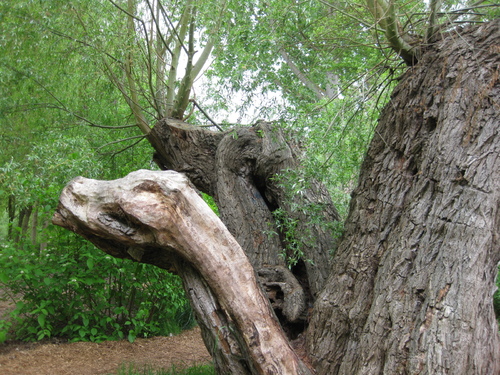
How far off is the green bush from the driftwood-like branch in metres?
2.42

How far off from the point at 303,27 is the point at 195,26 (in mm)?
2769

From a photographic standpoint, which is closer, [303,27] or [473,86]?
[473,86]

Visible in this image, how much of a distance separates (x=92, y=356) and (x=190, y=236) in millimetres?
3148

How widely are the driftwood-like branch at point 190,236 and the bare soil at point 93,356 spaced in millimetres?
2337

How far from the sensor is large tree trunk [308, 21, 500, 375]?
2.69 metres

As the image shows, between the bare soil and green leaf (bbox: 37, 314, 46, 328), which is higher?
green leaf (bbox: 37, 314, 46, 328)

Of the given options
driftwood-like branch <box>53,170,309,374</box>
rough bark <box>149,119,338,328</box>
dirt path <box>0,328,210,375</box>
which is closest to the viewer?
driftwood-like branch <box>53,170,309,374</box>

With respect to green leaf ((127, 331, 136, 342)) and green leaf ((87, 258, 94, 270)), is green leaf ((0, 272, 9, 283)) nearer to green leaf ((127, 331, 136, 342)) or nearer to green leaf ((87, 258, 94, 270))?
green leaf ((87, 258, 94, 270))

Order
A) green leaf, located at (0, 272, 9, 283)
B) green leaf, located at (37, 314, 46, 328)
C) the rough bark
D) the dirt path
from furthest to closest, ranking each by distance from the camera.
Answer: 1. green leaf, located at (37, 314, 46, 328)
2. green leaf, located at (0, 272, 9, 283)
3. the dirt path
4. the rough bark

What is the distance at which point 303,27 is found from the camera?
467 cm

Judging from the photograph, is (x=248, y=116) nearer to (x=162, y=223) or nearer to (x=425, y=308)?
(x=162, y=223)

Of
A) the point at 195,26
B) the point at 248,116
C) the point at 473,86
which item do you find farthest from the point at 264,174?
the point at 195,26

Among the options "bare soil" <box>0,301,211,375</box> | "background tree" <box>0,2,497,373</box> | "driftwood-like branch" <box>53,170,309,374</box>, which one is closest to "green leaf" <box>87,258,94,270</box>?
"bare soil" <box>0,301,211,375</box>

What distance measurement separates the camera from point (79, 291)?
19.1ft
